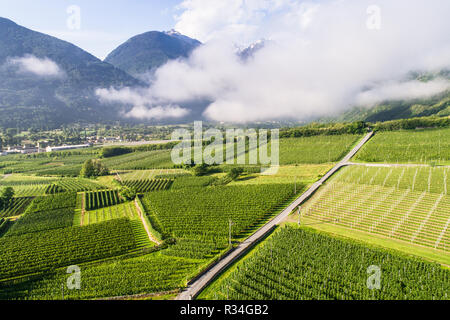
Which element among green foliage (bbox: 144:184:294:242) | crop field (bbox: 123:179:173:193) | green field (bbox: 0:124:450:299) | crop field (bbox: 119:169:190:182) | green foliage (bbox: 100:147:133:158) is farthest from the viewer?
green foliage (bbox: 100:147:133:158)

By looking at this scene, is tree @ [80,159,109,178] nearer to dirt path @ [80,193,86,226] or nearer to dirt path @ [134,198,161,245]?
dirt path @ [80,193,86,226]

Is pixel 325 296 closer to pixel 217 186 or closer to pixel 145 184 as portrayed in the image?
pixel 217 186

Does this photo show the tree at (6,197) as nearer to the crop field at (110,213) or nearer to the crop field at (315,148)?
the crop field at (110,213)

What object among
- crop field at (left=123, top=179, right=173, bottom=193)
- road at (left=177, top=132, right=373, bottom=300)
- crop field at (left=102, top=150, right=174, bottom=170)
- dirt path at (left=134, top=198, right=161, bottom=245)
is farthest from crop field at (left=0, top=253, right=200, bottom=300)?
crop field at (left=102, top=150, right=174, bottom=170)

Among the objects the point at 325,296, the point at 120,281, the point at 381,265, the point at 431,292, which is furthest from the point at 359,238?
the point at 120,281

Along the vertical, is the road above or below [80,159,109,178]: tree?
below

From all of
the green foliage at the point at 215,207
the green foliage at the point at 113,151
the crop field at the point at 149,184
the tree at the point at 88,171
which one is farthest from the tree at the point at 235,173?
the green foliage at the point at 113,151
